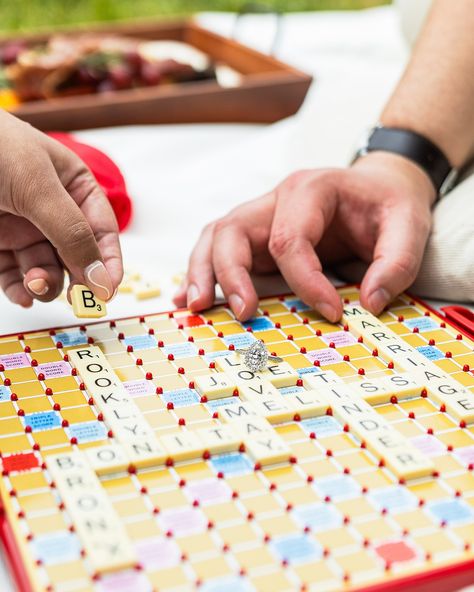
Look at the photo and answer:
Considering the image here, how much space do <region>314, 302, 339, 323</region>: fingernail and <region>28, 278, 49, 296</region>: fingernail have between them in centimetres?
30

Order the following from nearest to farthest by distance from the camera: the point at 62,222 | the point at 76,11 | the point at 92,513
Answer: the point at 92,513 < the point at 62,222 < the point at 76,11

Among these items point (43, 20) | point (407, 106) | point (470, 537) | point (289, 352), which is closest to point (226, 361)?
point (289, 352)

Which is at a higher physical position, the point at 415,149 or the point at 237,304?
the point at 415,149

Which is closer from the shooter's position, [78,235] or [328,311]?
[78,235]

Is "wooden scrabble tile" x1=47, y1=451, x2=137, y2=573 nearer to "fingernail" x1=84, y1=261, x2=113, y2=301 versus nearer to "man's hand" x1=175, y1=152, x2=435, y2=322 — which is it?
"fingernail" x1=84, y1=261, x2=113, y2=301

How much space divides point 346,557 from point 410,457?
0.13 metres

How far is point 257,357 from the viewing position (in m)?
0.88

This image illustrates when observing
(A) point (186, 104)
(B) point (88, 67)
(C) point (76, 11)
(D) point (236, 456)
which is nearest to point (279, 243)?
(D) point (236, 456)

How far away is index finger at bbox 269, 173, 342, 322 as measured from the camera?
987 millimetres

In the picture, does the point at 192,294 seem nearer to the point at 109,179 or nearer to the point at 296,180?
the point at 296,180

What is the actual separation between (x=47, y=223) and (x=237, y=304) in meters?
0.24

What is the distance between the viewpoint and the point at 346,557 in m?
0.62

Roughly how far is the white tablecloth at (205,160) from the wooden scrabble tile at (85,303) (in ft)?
0.31

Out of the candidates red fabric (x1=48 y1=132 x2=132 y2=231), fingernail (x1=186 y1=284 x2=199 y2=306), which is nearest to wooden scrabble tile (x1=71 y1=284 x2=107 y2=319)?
fingernail (x1=186 y1=284 x2=199 y2=306)
